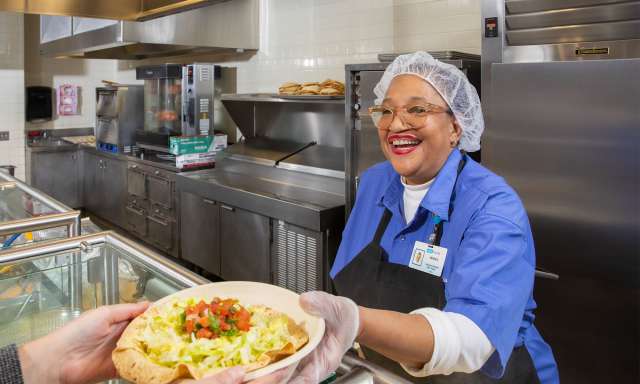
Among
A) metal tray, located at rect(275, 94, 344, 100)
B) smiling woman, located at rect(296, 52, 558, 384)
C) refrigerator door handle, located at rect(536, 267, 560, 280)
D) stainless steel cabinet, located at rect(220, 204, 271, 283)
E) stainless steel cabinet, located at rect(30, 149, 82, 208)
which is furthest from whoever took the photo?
stainless steel cabinet, located at rect(30, 149, 82, 208)

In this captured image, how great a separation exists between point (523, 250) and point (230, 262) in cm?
331

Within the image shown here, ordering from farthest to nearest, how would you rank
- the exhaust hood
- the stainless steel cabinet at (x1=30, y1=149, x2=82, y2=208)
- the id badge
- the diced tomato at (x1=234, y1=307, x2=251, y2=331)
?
the stainless steel cabinet at (x1=30, y1=149, x2=82, y2=208) < the id badge < the exhaust hood < the diced tomato at (x1=234, y1=307, x2=251, y2=331)

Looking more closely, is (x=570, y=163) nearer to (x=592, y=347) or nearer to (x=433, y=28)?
(x=592, y=347)

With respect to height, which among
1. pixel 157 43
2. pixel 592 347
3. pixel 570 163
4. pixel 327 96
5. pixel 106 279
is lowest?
pixel 592 347

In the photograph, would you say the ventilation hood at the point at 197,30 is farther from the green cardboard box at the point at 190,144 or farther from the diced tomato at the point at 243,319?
the diced tomato at the point at 243,319

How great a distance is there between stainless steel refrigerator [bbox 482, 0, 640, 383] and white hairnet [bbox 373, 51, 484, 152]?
0.74 m

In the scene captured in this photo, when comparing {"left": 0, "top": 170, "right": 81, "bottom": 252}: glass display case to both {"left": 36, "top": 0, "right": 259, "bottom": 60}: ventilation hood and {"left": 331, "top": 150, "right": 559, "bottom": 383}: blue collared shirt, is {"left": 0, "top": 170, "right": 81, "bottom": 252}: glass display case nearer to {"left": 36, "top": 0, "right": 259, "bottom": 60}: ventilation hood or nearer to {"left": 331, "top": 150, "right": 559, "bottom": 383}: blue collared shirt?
{"left": 331, "top": 150, "right": 559, "bottom": 383}: blue collared shirt

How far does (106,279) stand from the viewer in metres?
1.59

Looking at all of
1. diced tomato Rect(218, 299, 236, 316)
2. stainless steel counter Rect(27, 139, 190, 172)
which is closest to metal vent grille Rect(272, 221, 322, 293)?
stainless steel counter Rect(27, 139, 190, 172)

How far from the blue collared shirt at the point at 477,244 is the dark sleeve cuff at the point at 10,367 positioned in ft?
3.20

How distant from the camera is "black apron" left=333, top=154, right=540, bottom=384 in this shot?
5.49ft

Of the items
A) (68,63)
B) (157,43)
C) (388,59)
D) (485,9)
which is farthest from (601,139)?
(68,63)

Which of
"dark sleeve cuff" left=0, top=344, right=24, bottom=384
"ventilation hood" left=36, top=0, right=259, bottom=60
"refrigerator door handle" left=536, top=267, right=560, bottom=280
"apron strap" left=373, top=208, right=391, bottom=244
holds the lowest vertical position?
"refrigerator door handle" left=536, top=267, right=560, bottom=280

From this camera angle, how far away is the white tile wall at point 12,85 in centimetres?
719
